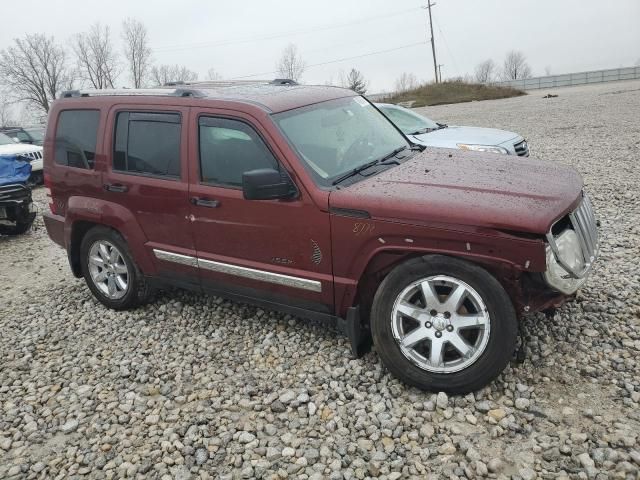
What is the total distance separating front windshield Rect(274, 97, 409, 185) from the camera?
3771 mm

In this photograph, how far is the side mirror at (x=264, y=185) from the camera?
3423mm

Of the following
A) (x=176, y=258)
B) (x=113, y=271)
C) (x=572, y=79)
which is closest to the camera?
(x=176, y=258)

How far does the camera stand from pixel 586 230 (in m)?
3.52

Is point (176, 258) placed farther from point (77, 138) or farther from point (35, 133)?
point (35, 133)

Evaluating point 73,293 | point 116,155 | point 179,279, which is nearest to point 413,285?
point 179,279

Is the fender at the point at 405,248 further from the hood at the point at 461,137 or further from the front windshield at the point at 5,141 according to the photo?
the front windshield at the point at 5,141

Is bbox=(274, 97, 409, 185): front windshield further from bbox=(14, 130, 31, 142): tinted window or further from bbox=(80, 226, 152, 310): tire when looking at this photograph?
bbox=(14, 130, 31, 142): tinted window

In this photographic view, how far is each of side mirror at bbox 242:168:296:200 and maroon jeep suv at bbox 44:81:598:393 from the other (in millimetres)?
11

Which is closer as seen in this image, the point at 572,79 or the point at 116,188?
the point at 116,188

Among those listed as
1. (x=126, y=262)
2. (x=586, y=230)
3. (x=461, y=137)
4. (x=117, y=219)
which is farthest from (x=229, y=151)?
(x=461, y=137)

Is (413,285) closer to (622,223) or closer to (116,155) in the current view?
(116,155)

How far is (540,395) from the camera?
127 inches

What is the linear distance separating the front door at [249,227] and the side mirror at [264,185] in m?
0.14

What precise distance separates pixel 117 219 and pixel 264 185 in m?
1.85
